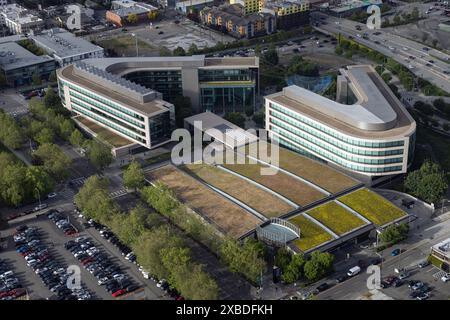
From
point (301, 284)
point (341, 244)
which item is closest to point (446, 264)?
point (341, 244)

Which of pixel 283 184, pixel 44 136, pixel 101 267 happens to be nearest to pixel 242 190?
pixel 283 184

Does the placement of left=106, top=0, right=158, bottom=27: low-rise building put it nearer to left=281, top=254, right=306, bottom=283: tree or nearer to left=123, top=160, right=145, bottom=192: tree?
left=123, top=160, right=145, bottom=192: tree

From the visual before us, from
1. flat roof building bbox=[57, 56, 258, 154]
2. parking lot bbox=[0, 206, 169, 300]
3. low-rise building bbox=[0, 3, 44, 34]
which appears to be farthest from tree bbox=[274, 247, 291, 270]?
low-rise building bbox=[0, 3, 44, 34]

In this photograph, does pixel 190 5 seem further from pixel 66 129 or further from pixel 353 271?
pixel 353 271

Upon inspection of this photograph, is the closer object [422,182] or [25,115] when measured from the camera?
[422,182]

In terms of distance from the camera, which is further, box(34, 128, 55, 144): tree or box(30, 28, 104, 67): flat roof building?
box(30, 28, 104, 67): flat roof building

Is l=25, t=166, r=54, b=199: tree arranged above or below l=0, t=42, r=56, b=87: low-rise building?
below

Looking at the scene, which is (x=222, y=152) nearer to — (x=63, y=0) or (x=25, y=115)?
(x=25, y=115)

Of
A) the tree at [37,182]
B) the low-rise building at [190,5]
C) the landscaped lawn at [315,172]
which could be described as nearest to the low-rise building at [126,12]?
the low-rise building at [190,5]
